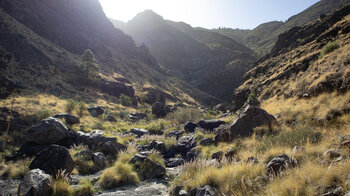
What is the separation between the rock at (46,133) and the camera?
10797mm

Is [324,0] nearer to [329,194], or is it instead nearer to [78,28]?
[78,28]

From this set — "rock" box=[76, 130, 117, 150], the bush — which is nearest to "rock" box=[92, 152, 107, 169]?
"rock" box=[76, 130, 117, 150]

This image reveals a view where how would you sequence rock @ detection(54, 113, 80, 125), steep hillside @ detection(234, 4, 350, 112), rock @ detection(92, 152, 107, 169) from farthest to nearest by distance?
1. rock @ detection(54, 113, 80, 125)
2. steep hillside @ detection(234, 4, 350, 112)
3. rock @ detection(92, 152, 107, 169)

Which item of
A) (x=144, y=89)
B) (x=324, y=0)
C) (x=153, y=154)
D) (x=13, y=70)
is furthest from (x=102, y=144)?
(x=324, y=0)

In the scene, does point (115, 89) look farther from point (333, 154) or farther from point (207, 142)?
point (333, 154)

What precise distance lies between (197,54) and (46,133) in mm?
137875

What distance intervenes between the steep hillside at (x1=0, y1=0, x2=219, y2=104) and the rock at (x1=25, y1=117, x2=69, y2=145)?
2440 cm

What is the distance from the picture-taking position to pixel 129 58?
99.8 metres

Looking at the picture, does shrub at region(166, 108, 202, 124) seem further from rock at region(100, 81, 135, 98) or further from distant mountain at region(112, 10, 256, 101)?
distant mountain at region(112, 10, 256, 101)

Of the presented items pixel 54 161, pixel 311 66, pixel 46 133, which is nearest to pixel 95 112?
pixel 46 133

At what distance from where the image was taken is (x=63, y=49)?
6869 centimetres

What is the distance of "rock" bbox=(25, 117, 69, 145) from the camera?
10.8 meters

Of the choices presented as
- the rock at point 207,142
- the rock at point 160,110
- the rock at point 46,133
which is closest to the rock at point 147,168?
the rock at point 207,142

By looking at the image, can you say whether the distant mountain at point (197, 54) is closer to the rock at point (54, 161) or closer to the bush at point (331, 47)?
the bush at point (331, 47)
